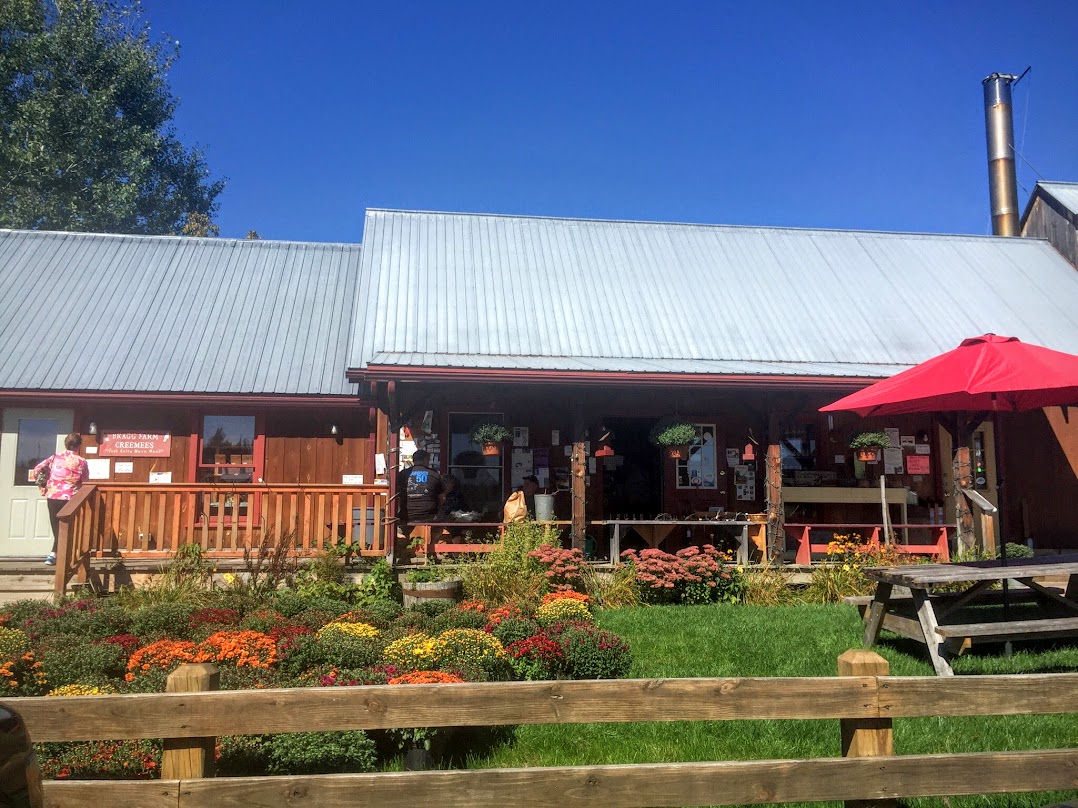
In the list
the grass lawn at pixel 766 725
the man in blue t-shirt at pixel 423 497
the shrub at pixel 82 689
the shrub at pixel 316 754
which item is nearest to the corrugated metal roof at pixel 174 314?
the man in blue t-shirt at pixel 423 497

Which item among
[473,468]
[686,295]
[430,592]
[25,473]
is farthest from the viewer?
[686,295]

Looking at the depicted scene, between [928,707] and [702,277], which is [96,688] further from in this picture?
[702,277]

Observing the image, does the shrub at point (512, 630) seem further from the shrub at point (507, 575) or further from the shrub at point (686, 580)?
the shrub at point (686, 580)

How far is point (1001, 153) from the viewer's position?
76.7 feet

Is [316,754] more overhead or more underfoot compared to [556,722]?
more underfoot

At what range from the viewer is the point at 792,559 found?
1363 centimetres

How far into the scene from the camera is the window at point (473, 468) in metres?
14.5

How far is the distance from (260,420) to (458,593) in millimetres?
6283

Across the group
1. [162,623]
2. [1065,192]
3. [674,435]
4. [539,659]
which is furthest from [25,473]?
[1065,192]

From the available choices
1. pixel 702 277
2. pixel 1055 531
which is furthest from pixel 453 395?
pixel 1055 531

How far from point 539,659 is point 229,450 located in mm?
9426

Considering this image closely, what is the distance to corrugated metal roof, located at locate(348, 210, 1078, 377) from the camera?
45.0 feet

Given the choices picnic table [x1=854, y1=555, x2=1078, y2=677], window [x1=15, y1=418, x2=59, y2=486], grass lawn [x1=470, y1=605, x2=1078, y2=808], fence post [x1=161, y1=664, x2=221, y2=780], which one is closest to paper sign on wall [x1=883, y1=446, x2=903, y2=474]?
grass lawn [x1=470, y1=605, x2=1078, y2=808]

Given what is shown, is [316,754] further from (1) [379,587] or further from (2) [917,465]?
(2) [917,465]
